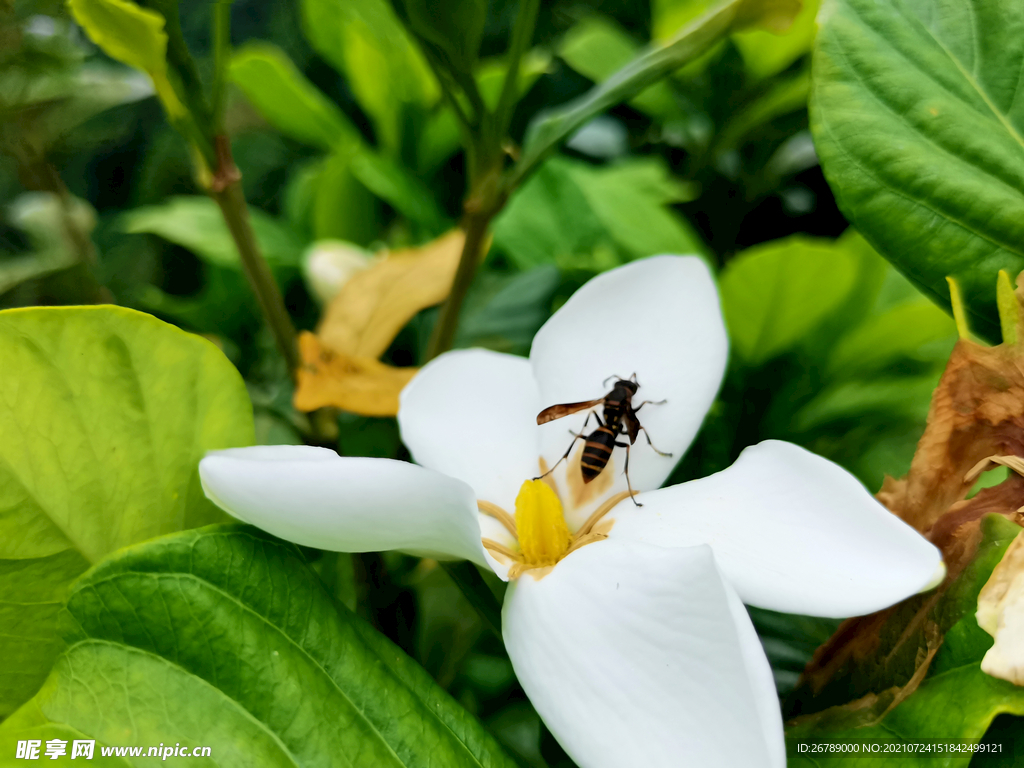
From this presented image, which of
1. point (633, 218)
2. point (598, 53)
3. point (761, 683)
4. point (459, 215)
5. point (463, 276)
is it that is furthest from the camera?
point (459, 215)

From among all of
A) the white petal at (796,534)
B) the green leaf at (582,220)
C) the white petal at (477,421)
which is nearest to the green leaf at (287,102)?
the green leaf at (582,220)

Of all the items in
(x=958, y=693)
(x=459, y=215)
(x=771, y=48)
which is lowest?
(x=459, y=215)

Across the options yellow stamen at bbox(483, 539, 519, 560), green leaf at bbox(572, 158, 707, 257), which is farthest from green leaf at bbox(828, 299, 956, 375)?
yellow stamen at bbox(483, 539, 519, 560)

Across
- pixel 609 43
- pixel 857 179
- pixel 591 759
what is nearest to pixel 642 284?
pixel 857 179

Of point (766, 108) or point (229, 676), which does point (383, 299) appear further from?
point (766, 108)

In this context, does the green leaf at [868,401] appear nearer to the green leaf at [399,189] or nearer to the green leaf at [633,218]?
the green leaf at [633,218]

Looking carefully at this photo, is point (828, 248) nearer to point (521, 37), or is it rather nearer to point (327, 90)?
point (521, 37)

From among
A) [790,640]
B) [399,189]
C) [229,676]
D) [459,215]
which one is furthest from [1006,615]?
[459,215]
